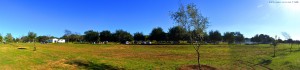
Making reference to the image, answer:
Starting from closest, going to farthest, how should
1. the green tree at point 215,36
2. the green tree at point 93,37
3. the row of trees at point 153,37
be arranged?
1. the row of trees at point 153,37
2. the green tree at point 215,36
3. the green tree at point 93,37

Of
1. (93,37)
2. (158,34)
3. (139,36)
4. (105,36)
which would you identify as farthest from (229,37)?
(93,37)

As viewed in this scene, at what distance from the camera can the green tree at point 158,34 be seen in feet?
402

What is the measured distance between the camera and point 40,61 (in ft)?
84.1

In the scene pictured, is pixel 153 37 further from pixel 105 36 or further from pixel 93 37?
pixel 93 37

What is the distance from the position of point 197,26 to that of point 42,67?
14.7m

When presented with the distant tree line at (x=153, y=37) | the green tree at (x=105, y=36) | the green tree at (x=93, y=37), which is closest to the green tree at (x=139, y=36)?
the distant tree line at (x=153, y=37)

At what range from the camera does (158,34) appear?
123375mm

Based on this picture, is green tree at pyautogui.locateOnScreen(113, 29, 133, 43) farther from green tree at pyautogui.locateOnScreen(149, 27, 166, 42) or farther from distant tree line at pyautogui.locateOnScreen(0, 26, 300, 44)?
green tree at pyautogui.locateOnScreen(149, 27, 166, 42)

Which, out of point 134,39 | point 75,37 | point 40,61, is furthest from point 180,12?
point 75,37

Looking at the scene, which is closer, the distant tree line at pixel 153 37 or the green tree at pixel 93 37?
the distant tree line at pixel 153 37

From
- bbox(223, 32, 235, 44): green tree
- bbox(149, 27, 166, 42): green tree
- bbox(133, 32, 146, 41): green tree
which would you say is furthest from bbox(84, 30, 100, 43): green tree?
bbox(223, 32, 235, 44): green tree

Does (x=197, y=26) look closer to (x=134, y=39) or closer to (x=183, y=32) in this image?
(x=183, y=32)

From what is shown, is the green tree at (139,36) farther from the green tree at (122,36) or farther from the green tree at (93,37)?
the green tree at (93,37)

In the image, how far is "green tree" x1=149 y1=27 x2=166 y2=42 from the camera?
4826 inches
